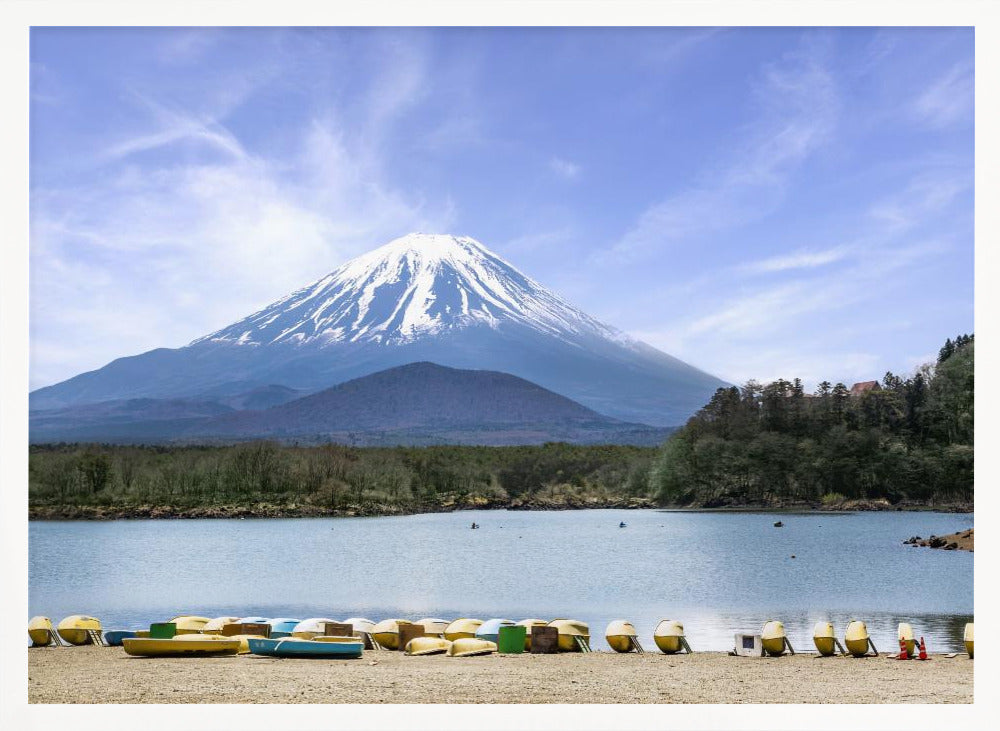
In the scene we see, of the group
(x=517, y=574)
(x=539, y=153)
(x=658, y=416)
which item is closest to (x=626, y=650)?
(x=539, y=153)

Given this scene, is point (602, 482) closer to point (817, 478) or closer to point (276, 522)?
point (817, 478)

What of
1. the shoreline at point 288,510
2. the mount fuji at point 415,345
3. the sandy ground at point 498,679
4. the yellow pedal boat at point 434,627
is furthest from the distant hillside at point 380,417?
the sandy ground at point 498,679

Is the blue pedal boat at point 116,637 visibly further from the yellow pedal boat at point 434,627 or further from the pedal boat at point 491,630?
the pedal boat at point 491,630

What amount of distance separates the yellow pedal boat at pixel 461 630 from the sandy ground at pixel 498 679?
44 centimetres

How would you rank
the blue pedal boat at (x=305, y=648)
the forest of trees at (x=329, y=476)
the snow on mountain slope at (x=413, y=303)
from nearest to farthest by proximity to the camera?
the blue pedal boat at (x=305, y=648), the forest of trees at (x=329, y=476), the snow on mountain slope at (x=413, y=303)

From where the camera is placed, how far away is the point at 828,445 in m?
31.4

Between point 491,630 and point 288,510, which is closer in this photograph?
point 491,630

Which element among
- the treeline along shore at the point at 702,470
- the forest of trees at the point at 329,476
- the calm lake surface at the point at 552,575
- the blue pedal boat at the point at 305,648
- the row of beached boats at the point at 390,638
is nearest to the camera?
the blue pedal boat at the point at 305,648

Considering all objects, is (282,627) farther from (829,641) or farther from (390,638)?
(829,641)

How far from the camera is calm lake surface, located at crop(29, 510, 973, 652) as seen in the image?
9.59 meters

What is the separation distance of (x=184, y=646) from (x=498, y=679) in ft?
Result: 6.27

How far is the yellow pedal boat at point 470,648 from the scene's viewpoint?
20.4ft

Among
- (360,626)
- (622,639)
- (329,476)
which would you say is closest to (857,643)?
(622,639)

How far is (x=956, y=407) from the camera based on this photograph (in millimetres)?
26406
